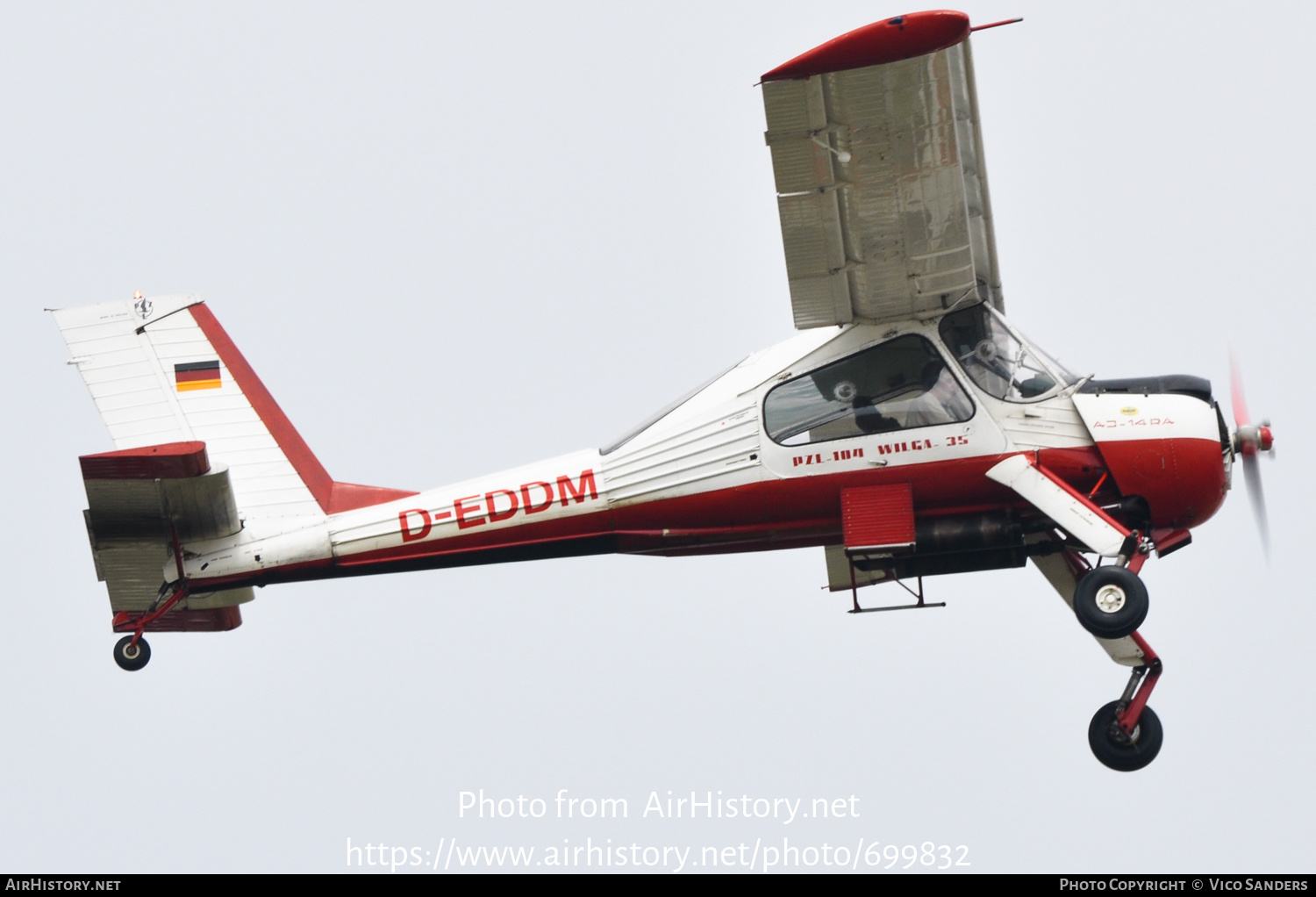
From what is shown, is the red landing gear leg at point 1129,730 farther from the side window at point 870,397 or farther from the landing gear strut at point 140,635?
the landing gear strut at point 140,635

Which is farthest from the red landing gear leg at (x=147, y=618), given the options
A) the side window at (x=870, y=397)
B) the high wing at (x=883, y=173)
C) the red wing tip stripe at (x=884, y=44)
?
the red wing tip stripe at (x=884, y=44)

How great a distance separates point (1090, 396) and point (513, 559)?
4.55 metres

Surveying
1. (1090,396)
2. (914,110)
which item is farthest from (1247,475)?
(914,110)

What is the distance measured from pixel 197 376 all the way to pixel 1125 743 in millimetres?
8021

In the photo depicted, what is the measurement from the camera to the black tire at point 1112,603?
12305 mm

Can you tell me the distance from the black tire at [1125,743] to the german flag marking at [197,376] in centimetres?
763

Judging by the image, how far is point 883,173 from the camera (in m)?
12.1

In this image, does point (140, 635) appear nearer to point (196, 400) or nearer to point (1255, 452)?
point (196, 400)

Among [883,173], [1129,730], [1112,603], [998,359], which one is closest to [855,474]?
[998,359]

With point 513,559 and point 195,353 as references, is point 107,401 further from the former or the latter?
point 513,559

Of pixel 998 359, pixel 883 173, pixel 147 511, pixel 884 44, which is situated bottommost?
pixel 147 511

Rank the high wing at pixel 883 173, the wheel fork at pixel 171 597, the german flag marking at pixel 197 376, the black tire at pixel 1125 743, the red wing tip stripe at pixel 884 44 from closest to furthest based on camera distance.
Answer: the red wing tip stripe at pixel 884 44 < the high wing at pixel 883 173 < the black tire at pixel 1125 743 < the wheel fork at pixel 171 597 < the german flag marking at pixel 197 376

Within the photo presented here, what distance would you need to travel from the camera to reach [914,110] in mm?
11633

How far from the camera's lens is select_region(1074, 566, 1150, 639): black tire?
40.4ft
